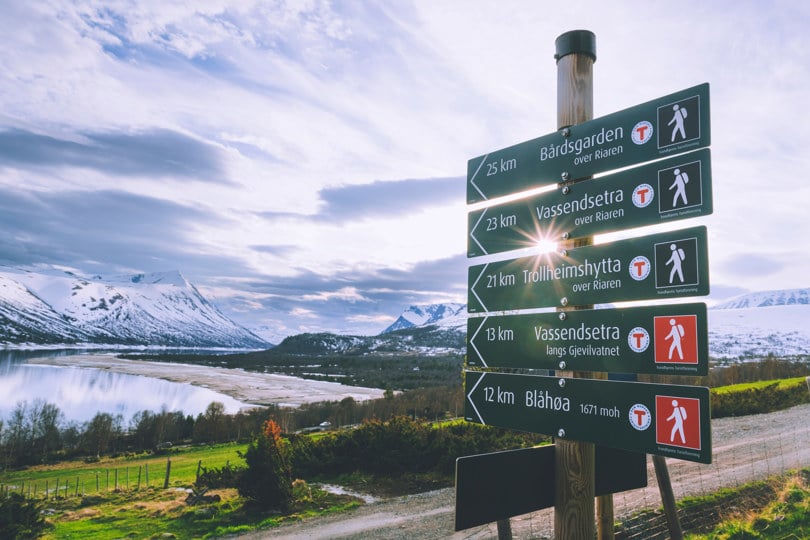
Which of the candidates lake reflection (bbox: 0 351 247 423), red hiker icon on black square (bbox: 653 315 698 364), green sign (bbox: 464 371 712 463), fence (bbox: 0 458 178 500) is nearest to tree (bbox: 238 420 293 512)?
green sign (bbox: 464 371 712 463)

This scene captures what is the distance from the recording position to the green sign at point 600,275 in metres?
2.68

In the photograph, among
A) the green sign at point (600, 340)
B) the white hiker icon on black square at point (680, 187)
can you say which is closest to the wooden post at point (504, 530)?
the green sign at point (600, 340)

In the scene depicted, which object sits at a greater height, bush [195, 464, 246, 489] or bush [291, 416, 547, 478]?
bush [291, 416, 547, 478]

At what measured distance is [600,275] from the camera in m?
3.07

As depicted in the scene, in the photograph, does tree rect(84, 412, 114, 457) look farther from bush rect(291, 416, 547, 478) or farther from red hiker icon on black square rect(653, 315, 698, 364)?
red hiker icon on black square rect(653, 315, 698, 364)

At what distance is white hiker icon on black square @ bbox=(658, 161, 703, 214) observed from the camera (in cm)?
274

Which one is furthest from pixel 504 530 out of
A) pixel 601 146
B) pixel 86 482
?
pixel 86 482

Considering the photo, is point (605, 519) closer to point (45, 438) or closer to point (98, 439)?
point (98, 439)

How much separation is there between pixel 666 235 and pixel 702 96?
2.68 ft

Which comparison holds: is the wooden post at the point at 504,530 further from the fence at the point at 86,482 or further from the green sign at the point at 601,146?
the fence at the point at 86,482

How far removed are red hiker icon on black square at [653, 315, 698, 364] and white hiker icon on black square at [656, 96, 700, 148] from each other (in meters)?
1.03

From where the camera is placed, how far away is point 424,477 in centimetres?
1780

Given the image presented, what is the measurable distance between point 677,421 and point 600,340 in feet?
1.92

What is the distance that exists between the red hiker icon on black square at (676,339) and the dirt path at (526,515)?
9.26 m
